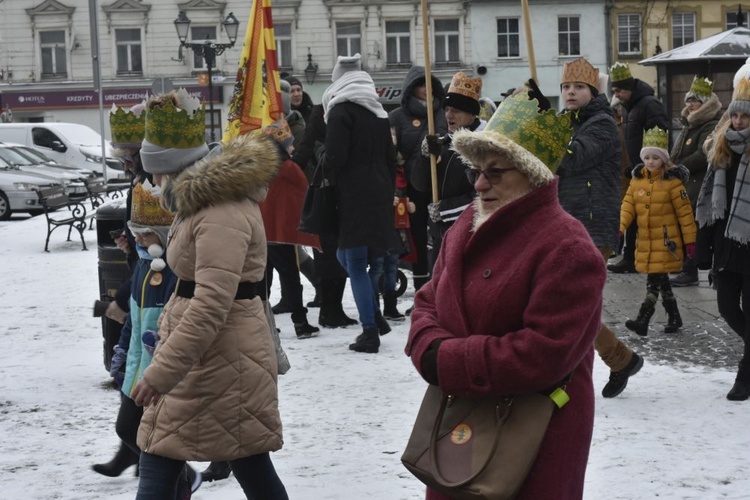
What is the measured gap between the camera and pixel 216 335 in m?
3.97

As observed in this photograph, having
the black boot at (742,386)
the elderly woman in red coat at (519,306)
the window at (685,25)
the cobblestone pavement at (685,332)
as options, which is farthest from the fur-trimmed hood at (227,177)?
the window at (685,25)

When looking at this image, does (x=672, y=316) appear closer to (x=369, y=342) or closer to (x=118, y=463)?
(x=369, y=342)

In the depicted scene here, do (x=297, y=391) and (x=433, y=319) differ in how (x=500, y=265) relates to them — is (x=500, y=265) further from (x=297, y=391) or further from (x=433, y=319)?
(x=297, y=391)

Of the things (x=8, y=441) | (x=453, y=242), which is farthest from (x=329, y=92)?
(x=453, y=242)

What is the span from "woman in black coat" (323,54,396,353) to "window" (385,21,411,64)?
126 ft

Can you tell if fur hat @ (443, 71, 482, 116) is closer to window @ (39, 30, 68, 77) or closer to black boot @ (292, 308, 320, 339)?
black boot @ (292, 308, 320, 339)

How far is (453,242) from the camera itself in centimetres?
333

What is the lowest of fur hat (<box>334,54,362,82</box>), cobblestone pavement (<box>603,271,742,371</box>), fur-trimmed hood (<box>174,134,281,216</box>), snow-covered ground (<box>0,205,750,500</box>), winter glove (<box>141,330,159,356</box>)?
snow-covered ground (<box>0,205,750,500</box>)

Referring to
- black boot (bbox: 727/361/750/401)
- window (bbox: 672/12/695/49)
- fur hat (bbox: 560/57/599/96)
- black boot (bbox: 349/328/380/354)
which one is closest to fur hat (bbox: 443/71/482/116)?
fur hat (bbox: 560/57/599/96)

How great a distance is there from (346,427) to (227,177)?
8.33 feet

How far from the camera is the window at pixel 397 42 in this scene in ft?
153

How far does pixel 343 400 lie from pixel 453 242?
3.75 metres

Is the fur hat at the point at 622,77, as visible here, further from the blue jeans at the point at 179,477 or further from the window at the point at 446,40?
the window at the point at 446,40

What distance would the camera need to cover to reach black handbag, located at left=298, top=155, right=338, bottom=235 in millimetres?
8453
